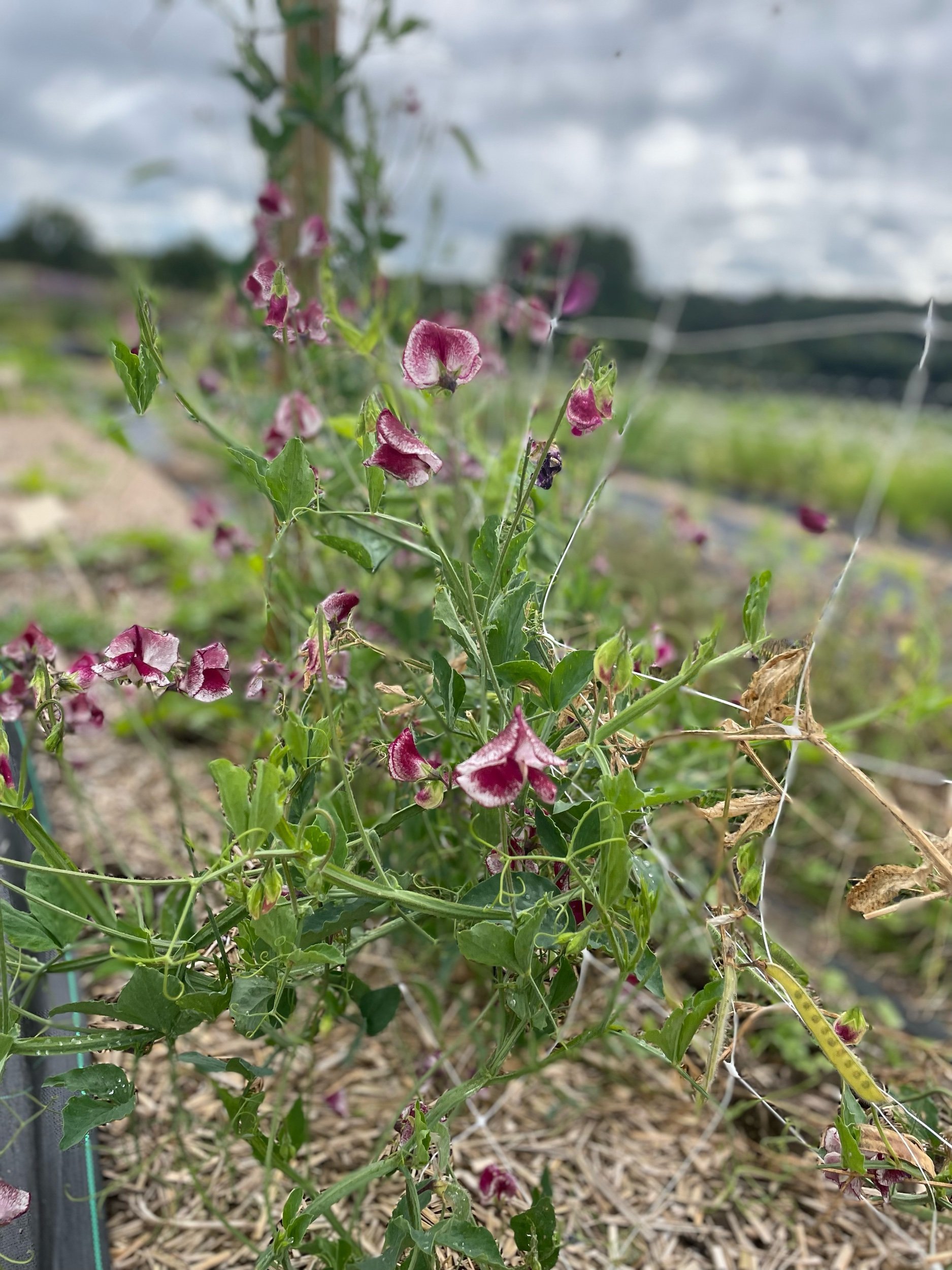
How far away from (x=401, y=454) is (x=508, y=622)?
130mm

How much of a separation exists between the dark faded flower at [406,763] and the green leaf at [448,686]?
0.03 metres

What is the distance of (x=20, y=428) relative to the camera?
516 centimetres

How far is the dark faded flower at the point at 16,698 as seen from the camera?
743 mm

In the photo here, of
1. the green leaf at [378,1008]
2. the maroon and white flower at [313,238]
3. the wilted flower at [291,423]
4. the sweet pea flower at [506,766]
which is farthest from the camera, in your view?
the maroon and white flower at [313,238]

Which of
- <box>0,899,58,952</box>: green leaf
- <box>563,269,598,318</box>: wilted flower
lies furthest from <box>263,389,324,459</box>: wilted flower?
<box>0,899,58,952</box>: green leaf

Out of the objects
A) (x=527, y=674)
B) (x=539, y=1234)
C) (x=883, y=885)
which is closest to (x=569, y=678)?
(x=527, y=674)

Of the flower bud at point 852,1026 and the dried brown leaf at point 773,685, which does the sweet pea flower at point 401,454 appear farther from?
the flower bud at point 852,1026

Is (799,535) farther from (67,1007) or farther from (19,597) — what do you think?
(67,1007)

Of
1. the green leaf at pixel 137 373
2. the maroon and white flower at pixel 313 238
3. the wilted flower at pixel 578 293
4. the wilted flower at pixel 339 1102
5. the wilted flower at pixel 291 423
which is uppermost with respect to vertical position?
the maroon and white flower at pixel 313 238

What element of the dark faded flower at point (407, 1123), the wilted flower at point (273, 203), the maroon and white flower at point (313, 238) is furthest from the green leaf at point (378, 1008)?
the wilted flower at point (273, 203)

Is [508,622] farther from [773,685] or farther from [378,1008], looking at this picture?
[378,1008]

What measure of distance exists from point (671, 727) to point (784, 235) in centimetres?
199

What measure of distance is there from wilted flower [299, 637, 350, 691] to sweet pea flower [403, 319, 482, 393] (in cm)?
18

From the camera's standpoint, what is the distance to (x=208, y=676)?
0.62 metres
